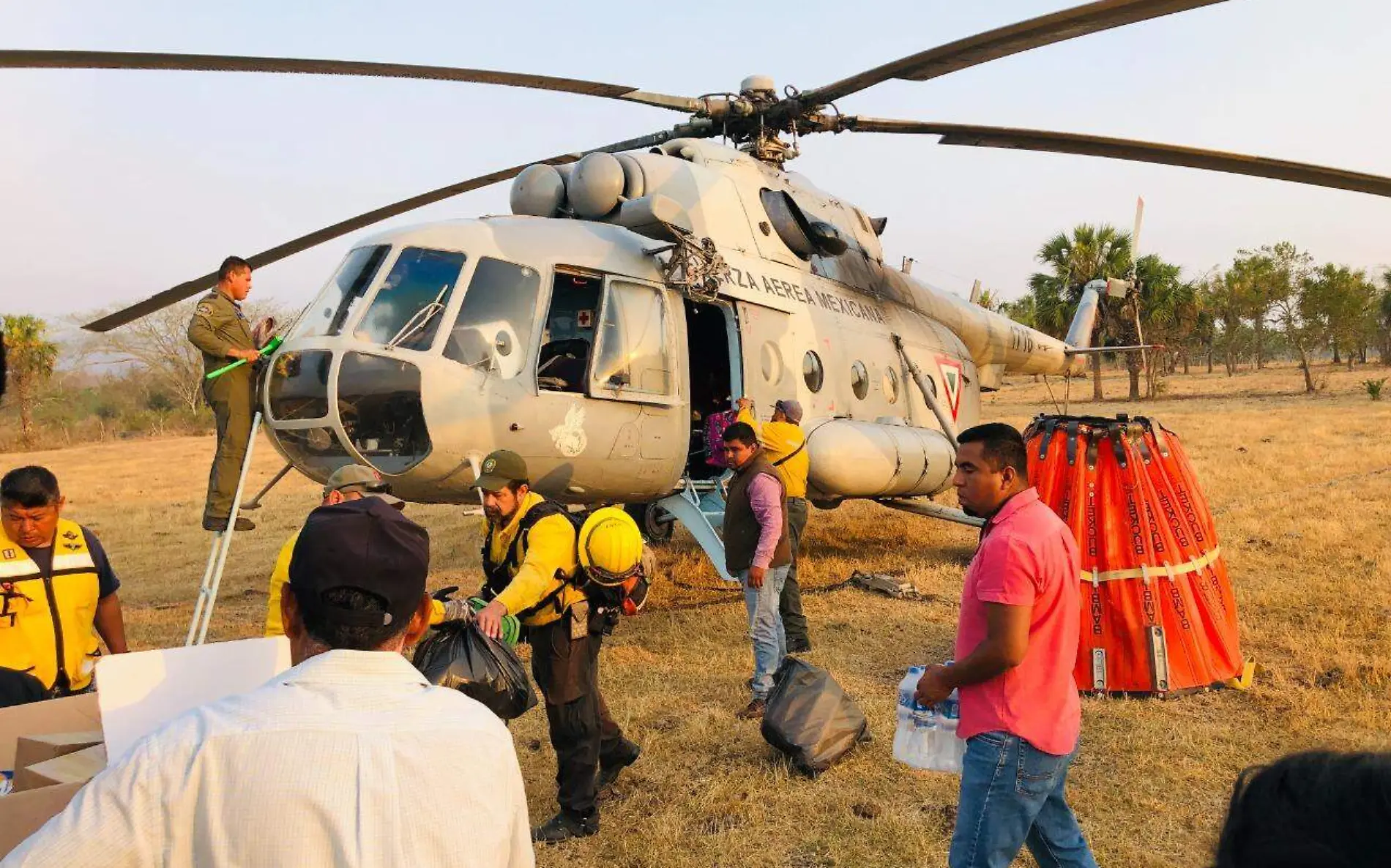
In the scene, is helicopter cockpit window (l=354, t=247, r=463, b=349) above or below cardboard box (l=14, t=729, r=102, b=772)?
above

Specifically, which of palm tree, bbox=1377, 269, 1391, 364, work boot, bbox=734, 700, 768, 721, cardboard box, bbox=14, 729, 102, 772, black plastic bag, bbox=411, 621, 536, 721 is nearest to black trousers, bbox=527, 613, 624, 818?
black plastic bag, bbox=411, 621, 536, 721

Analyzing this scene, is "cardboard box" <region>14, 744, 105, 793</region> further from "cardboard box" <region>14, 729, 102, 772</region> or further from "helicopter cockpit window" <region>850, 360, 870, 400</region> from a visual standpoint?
"helicopter cockpit window" <region>850, 360, 870, 400</region>

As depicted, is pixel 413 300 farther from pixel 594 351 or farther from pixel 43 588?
pixel 43 588

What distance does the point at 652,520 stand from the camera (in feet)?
32.3

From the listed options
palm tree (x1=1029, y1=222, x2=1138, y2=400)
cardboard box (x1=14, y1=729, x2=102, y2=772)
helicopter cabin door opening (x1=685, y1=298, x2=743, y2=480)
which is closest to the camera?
cardboard box (x1=14, y1=729, x2=102, y2=772)

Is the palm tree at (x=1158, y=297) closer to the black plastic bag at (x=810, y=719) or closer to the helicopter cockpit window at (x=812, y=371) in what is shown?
the helicopter cockpit window at (x=812, y=371)

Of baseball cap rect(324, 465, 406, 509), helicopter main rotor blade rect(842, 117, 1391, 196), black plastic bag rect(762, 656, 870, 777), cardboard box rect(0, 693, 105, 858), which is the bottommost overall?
black plastic bag rect(762, 656, 870, 777)

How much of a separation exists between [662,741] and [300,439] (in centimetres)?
302

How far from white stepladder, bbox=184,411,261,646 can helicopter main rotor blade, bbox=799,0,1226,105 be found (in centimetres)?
511

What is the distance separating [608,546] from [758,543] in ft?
6.51

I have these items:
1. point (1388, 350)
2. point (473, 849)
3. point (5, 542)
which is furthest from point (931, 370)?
point (1388, 350)

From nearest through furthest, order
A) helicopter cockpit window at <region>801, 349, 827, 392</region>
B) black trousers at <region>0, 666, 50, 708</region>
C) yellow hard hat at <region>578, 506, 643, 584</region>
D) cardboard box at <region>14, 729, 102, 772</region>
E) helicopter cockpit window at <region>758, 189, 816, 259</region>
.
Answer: cardboard box at <region>14, 729, 102, 772</region> → black trousers at <region>0, 666, 50, 708</region> → yellow hard hat at <region>578, 506, 643, 584</region> → helicopter cockpit window at <region>801, 349, 827, 392</region> → helicopter cockpit window at <region>758, 189, 816, 259</region>

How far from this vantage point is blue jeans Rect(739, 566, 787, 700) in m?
5.64

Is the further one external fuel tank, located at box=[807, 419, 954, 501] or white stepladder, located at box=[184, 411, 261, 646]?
external fuel tank, located at box=[807, 419, 954, 501]
